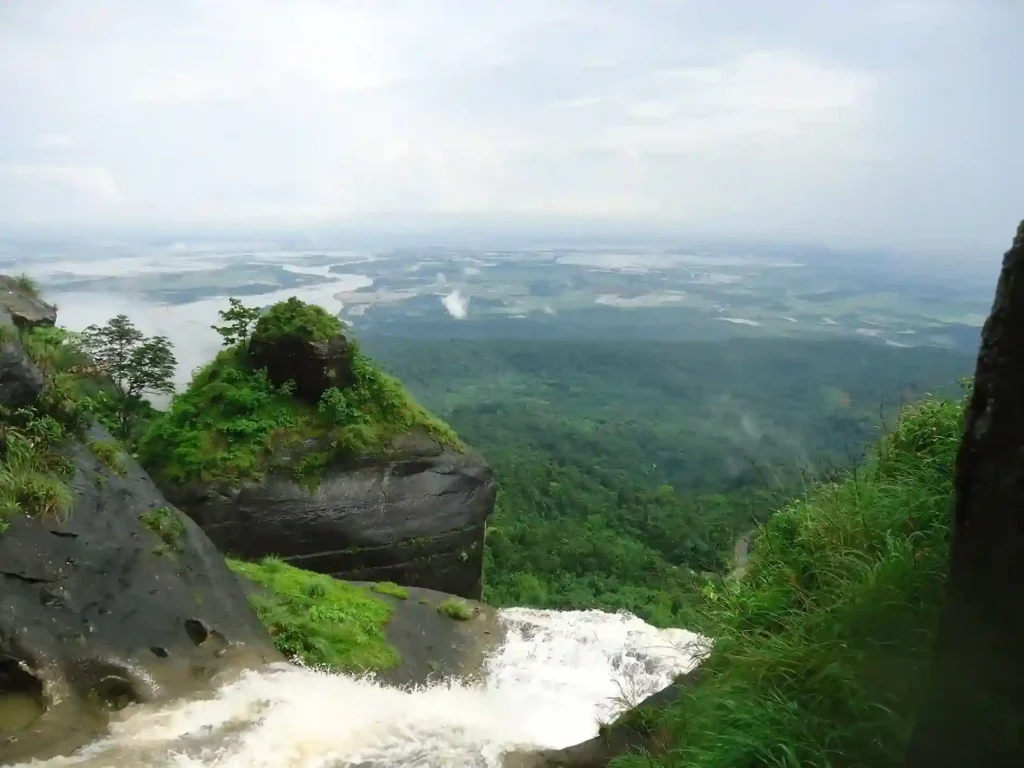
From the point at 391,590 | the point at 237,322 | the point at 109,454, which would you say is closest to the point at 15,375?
the point at 109,454

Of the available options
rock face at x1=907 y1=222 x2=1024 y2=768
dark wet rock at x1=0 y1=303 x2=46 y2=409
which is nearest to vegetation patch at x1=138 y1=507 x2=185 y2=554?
dark wet rock at x1=0 y1=303 x2=46 y2=409

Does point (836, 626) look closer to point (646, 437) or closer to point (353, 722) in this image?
point (353, 722)

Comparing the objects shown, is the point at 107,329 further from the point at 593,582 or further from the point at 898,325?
the point at 898,325

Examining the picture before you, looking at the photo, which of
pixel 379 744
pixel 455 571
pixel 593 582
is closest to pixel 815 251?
pixel 593 582

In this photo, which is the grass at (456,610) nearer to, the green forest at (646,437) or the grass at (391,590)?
the grass at (391,590)

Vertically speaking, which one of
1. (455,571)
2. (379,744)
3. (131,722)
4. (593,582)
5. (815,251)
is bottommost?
(593,582)

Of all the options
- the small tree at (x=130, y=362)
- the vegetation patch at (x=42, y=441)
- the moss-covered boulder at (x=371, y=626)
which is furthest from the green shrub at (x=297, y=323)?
the vegetation patch at (x=42, y=441)
